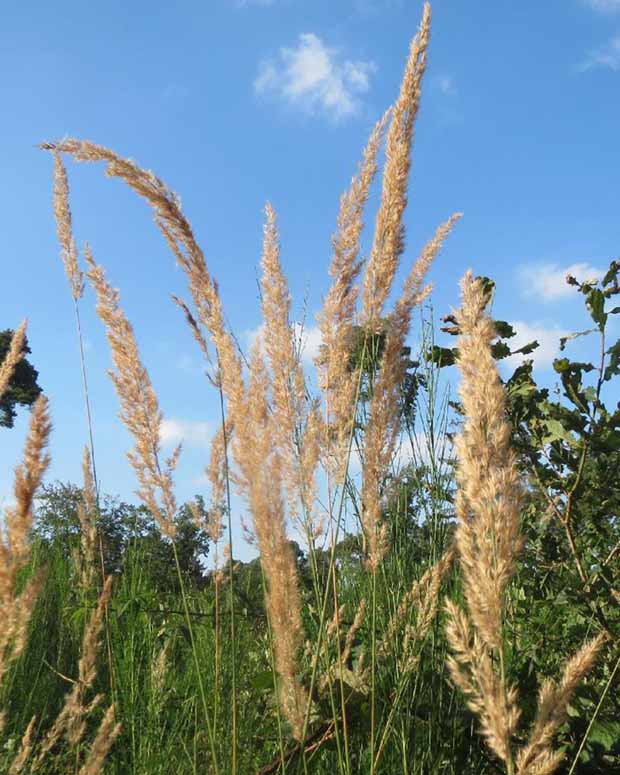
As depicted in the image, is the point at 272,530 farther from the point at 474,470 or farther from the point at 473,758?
the point at 473,758

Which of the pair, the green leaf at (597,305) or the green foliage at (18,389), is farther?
the green foliage at (18,389)

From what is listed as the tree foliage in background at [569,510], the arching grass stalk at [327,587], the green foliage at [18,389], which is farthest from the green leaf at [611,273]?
the green foliage at [18,389]

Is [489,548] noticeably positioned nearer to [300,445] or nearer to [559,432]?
[300,445]

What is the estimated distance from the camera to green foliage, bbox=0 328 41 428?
23.7 m

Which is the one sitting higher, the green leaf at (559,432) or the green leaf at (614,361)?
the green leaf at (614,361)

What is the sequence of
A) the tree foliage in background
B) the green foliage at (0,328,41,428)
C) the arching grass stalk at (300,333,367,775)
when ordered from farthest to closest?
the green foliage at (0,328,41,428), the tree foliage in background, the arching grass stalk at (300,333,367,775)

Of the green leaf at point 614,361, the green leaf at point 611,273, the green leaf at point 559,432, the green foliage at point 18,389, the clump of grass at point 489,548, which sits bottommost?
the clump of grass at point 489,548

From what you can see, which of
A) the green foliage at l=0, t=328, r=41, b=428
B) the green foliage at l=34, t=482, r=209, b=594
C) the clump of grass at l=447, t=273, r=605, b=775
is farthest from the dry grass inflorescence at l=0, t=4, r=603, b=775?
the green foliage at l=0, t=328, r=41, b=428

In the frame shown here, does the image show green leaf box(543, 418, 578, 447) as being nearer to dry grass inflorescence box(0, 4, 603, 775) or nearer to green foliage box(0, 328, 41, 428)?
dry grass inflorescence box(0, 4, 603, 775)

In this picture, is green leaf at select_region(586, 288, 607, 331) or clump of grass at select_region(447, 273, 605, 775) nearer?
clump of grass at select_region(447, 273, 605, 775)

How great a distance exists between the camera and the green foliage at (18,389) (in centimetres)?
2372

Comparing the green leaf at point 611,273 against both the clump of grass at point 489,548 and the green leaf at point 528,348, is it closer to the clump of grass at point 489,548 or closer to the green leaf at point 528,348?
the green leaf at point 528,348

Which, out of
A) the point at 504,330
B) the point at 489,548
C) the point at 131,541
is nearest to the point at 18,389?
the point at 131,541

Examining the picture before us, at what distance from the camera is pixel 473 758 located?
7.53 feet
